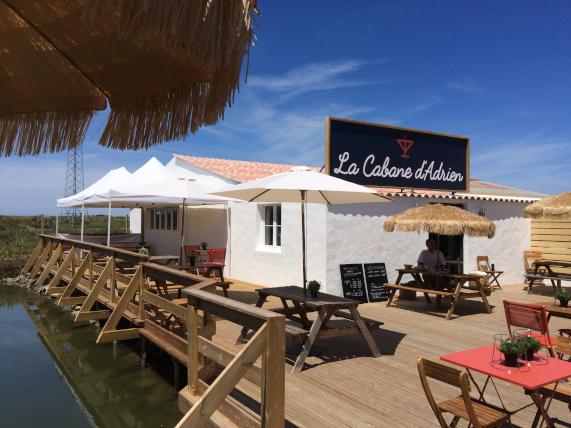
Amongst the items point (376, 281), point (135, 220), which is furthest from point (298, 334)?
point (135, 220)

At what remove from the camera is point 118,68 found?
2826 mm

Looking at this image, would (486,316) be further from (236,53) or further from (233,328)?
(236,53)

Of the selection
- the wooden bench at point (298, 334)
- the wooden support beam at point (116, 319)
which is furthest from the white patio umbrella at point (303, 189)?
the wooden support beam at point (116, 319)

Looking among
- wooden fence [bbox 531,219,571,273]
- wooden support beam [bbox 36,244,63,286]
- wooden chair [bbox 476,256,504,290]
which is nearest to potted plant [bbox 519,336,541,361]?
wooden chair [bbox 476,256,504,290]

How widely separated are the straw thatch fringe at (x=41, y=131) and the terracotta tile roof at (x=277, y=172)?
788 centimetres

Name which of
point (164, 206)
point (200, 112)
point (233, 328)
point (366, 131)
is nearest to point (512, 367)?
point (200, 112)

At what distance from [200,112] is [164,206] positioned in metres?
13.9

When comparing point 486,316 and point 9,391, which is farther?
point 486,316

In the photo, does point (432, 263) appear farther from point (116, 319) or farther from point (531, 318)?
point (116, 319)

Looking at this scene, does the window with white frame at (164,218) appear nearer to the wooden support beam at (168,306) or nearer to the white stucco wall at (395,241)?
the white stucco wall at (395,241)

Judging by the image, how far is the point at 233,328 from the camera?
730 cm

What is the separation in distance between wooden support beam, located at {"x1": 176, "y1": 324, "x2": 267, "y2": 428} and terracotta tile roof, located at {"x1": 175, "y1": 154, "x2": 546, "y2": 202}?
7625 millimetres

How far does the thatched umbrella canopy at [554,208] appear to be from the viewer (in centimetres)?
941

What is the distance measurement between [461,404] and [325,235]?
6.19 metres
